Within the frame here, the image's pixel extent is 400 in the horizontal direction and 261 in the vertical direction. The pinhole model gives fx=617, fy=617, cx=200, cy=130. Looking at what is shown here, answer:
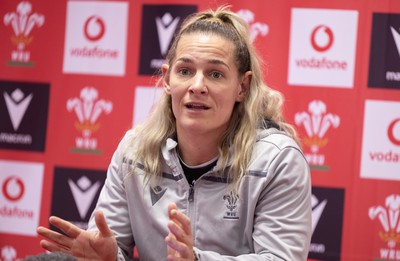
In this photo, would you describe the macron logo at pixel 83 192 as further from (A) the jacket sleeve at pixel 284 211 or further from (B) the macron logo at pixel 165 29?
(A) the jacket sleeve at pixel 284 211

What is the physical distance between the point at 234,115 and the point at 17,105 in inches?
64.5

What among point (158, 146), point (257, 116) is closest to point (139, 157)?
point (158, 146)

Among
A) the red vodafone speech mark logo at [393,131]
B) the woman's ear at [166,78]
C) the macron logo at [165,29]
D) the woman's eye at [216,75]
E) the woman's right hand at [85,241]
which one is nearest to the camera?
the woman's right hand at [85,241]

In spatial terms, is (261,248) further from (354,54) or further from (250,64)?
(354,54)

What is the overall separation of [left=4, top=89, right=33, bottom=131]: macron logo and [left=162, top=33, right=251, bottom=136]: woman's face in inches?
59.6

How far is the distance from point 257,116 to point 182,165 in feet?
1.02

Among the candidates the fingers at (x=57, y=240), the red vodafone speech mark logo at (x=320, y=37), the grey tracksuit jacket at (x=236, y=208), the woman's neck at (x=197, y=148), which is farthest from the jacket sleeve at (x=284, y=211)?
the red vodafone speech mark logo at (x=320, y=37)

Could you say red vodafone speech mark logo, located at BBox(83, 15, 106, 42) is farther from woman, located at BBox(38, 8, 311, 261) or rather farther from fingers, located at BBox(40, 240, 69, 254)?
fingers, located at BBox(40, 240, 69, 254)

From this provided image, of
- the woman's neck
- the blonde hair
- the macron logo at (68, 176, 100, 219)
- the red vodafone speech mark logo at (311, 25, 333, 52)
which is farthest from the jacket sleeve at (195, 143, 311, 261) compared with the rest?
the macron logo at (68, 176, 100, 219)

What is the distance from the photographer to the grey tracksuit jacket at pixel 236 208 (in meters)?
1.95

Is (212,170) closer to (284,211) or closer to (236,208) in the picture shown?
(236,208)

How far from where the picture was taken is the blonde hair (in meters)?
2.07

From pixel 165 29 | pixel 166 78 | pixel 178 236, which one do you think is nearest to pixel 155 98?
pixel 165 29

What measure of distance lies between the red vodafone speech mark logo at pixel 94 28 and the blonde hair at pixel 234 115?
119cm
